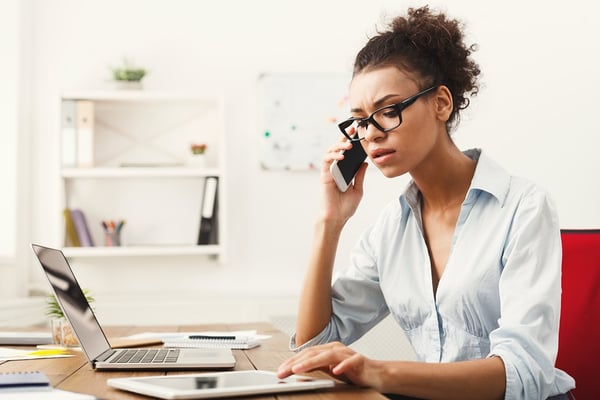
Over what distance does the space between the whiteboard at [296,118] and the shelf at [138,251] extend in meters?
0.46

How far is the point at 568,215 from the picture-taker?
11.3 feet

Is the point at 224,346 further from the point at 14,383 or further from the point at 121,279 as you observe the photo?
the point at 121,279

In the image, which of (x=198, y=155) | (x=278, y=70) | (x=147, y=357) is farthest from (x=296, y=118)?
(x=147, y=357)

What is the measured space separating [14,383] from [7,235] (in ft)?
7.67

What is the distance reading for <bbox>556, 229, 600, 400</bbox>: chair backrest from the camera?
164cm

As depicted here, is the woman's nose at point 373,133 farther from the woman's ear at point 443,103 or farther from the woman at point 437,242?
the woman's ear at point 443,103

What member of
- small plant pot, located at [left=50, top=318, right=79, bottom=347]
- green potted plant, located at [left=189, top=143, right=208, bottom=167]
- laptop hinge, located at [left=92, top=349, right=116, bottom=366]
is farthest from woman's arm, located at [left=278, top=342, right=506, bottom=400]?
green potted plant, located at [left=189, top=143, right=208, bottom=167]

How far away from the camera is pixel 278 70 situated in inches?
133

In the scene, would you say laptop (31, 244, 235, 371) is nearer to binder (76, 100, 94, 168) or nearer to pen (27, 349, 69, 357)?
pen (27, 349, 69, 357)

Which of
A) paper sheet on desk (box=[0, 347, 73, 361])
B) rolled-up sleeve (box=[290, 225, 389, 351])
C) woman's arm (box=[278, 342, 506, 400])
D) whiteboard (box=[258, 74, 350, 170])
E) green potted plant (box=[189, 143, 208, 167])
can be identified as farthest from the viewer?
whiteboard (box=[258, 74, 350, 170])

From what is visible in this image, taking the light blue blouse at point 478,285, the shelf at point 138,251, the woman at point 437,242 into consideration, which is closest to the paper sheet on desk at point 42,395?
the woman at point 437,242

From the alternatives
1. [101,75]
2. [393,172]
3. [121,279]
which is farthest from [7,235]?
[393,172]

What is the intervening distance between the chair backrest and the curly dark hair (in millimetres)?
386

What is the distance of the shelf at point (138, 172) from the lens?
10.2 ft
